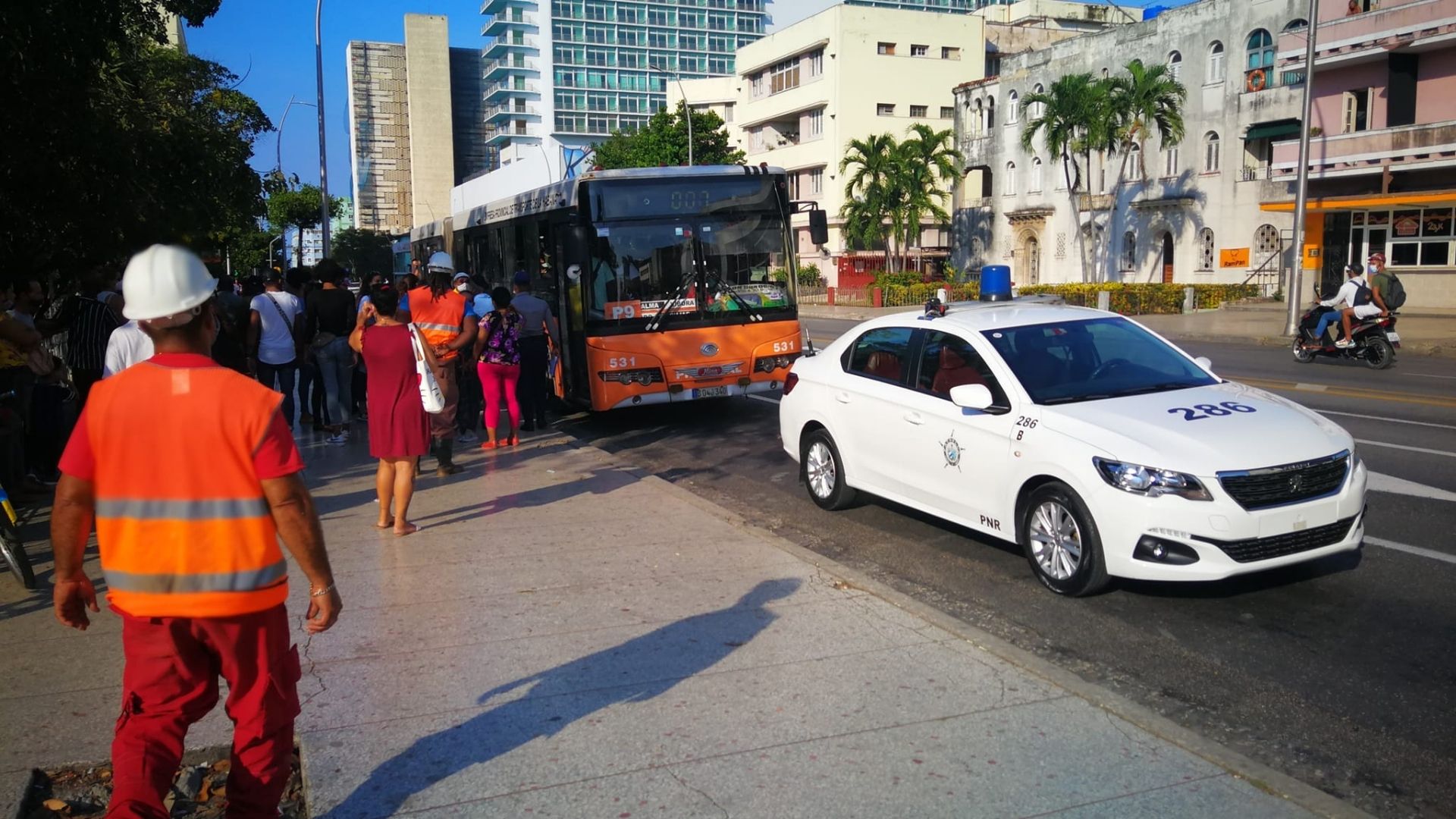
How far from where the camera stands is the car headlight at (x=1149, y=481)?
5.89 m

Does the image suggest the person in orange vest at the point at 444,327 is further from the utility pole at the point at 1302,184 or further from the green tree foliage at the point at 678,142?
the green tree foliage at the point at 678,142

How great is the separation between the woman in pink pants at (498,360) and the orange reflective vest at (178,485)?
336 inches

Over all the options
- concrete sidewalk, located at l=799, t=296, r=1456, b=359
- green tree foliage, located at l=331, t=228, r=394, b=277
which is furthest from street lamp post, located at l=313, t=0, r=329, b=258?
green tree foliage, located at l=331, t=228, r=394, b=277

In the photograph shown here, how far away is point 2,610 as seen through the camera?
6422mm

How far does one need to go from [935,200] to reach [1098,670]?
59128 millimetres

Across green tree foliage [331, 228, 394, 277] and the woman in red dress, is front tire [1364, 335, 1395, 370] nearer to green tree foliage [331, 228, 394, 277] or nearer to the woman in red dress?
the woman in red dress

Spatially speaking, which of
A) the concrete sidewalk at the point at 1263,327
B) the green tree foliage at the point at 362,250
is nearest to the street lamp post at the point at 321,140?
the concrete sidewalk at the point at 1263,327

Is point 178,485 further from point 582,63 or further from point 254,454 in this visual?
point 582,63

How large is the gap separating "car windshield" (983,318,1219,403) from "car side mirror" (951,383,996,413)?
0.90 ft

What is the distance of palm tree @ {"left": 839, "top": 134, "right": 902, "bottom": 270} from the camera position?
54.6 metres

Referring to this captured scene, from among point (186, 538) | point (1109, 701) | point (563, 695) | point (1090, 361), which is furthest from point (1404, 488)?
point (186, 538)

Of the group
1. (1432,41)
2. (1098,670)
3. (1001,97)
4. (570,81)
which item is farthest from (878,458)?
(570,81)

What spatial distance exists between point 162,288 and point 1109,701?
12.8 ft

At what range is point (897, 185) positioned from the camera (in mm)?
54438
